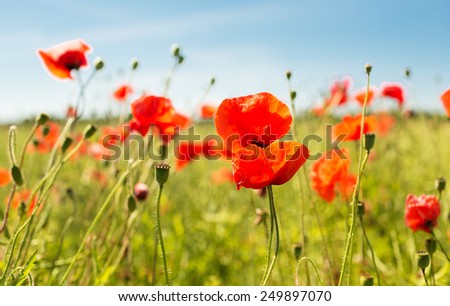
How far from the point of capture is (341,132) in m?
1.67

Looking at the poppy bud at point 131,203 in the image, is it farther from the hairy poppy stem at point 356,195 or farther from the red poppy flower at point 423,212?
the red poppy flower at point 423,212

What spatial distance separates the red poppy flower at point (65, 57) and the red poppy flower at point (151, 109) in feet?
1.07

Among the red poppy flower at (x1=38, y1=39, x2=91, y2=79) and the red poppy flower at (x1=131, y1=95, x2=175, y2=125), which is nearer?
the red poppy flower at (x1=131, y1=95, x2=175, y2=125)

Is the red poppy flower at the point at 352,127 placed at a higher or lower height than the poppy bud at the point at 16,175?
higher

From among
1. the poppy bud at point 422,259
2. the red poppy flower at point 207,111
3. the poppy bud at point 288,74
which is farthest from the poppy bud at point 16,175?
the red poppy flower at point 207,111

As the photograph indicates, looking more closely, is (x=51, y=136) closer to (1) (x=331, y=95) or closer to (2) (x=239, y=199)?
(2) (x=239, y=199)

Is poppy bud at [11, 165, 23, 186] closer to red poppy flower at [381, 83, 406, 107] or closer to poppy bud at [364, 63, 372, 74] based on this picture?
poppy bud at [364, 63, 372, 74]

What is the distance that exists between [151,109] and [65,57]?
1.37 feet

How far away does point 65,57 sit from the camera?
68.5 inches

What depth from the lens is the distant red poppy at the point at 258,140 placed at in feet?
3.19

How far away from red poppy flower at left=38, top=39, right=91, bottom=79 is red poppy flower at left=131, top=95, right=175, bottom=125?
1.07ft

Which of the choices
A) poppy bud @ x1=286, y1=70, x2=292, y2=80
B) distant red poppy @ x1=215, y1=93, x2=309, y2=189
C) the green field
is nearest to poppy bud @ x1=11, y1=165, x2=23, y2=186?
the green field

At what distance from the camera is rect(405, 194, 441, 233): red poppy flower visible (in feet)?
4.40
